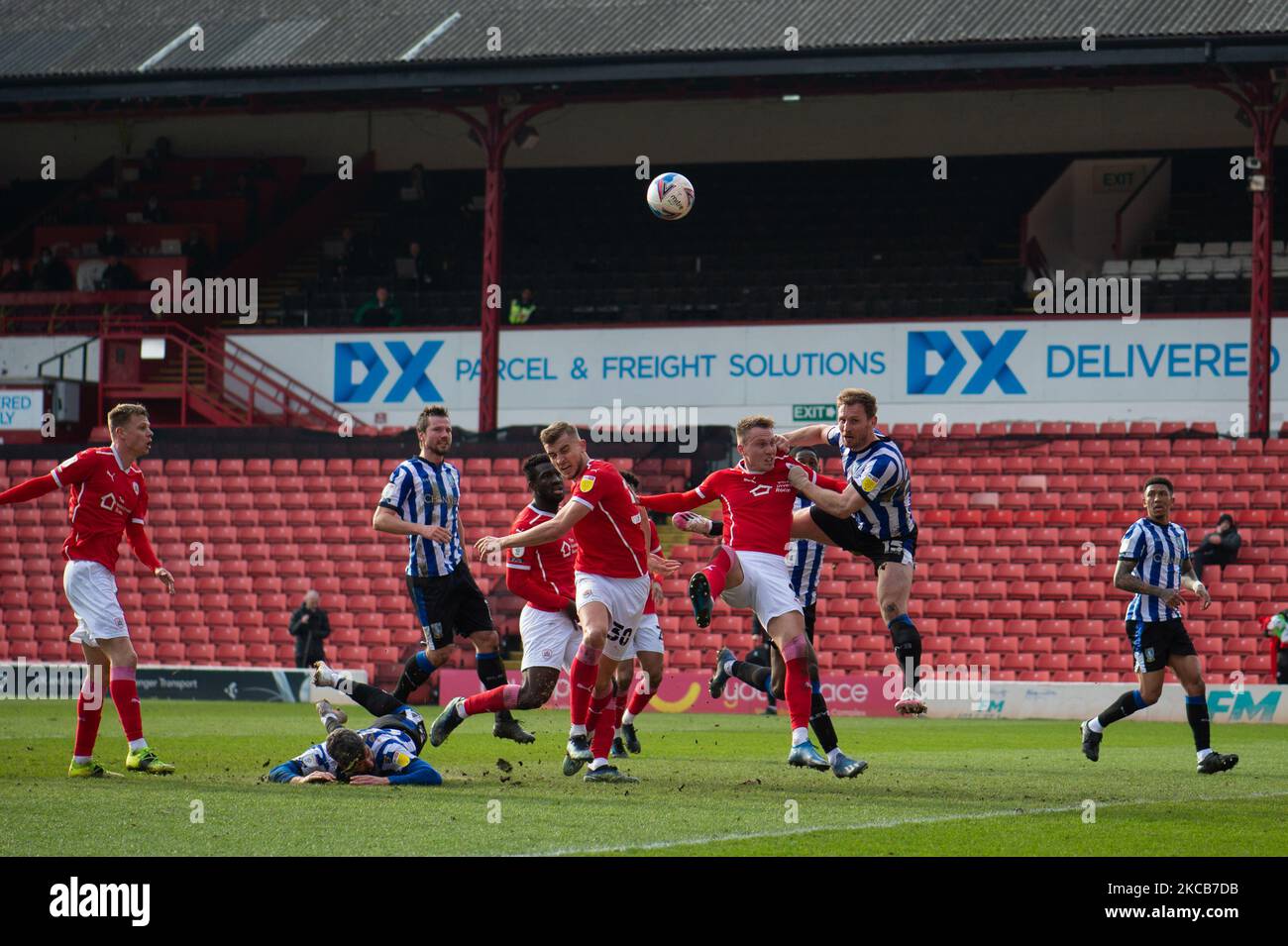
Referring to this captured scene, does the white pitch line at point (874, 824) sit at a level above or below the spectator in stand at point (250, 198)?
below

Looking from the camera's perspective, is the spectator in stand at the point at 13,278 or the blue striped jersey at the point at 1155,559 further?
the spectator in stand at the point at 13,278

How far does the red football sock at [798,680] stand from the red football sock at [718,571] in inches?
21.6

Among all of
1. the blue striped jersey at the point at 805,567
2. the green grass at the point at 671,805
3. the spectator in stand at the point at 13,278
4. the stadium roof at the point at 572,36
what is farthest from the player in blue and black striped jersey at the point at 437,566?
the spectator in stand at the point at 13,278

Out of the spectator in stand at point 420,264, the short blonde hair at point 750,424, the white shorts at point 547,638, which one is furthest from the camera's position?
the spectator in stand at point 420,264

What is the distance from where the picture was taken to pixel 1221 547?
2305 centimetres

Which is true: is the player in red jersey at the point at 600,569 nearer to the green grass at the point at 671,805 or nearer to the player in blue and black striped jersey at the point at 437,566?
the green grass at the point at 671,805

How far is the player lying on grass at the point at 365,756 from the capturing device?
1030cm

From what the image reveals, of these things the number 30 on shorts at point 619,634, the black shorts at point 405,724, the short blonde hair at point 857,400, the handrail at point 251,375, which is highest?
the handrail at point 251,375

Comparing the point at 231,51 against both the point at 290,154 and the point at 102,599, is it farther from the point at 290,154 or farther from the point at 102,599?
the point at 102,599

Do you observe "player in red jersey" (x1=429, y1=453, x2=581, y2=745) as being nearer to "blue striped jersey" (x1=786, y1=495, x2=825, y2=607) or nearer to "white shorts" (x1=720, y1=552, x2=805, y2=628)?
"white shorts" (x1=720, y1=552, x2=805, y2=628)

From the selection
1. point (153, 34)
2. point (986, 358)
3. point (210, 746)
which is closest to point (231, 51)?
point (153, 34)

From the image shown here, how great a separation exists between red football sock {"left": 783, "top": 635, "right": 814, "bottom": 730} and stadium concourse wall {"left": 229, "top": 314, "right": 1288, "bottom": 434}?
58.3 ft

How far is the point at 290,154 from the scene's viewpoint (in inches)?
1416

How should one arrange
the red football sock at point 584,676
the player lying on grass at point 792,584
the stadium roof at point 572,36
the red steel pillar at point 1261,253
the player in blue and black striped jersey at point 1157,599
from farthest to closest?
the stadium roof at point 572,36 < the red steel pillar at point 1261,253 < the player in blue and black striped jersey at point 1157,599 < the player lying on grass at point 792,584 < the red football sock at point 584,676
